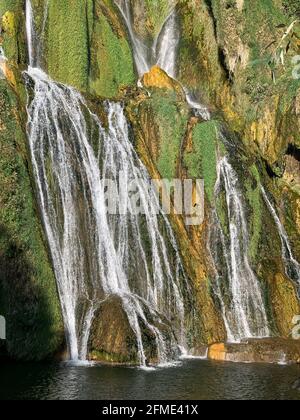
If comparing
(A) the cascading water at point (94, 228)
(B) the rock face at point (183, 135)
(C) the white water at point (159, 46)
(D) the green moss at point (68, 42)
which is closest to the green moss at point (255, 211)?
(B) the rock face at point (183, 135)

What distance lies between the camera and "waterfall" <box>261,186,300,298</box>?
2788cm

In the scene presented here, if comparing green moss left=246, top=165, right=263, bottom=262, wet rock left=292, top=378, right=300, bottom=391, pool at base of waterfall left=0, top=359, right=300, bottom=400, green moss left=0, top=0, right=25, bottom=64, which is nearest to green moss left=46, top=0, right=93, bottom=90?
green moss left=0, top=0, right=25, bottom=64

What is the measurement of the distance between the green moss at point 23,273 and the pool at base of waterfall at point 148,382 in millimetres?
1146

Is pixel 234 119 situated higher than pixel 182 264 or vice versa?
pixel 234 119

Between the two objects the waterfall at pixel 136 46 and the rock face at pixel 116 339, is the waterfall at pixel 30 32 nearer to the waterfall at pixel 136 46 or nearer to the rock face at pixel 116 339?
the waterfall at pixel 136 46

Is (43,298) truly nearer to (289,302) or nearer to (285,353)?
(285,353)

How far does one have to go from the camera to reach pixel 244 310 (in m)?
25.4

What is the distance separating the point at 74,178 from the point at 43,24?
14.4 meters

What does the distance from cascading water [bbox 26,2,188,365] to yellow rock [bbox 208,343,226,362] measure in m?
1.43

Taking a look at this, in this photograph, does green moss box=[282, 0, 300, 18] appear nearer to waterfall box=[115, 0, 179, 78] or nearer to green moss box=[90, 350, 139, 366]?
waterfall box=[115, 0, 179, 78]

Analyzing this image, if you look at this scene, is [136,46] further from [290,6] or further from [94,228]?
[94,228]

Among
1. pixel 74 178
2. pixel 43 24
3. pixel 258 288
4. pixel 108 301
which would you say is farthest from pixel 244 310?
pixel 43 24

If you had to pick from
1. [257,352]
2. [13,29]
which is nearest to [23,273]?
[257,352]
